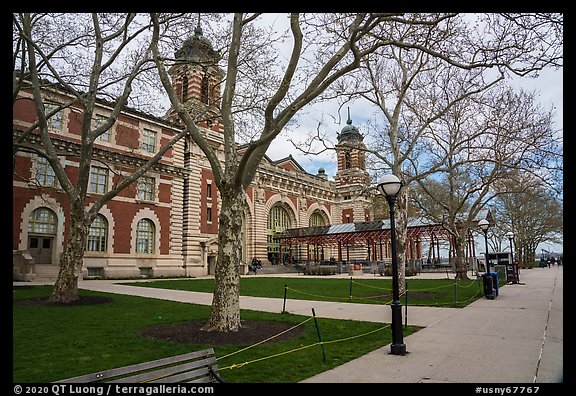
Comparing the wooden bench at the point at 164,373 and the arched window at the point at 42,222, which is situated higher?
the arched window at the point at 42,222

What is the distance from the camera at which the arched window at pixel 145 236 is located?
3319cm

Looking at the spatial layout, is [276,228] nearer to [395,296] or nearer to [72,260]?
[72,260]

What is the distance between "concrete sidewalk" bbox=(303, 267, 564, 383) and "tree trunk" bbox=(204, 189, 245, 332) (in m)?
3.45

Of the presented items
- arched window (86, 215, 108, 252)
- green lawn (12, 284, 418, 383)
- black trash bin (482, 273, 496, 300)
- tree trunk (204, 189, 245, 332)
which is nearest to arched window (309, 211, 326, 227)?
arched window (86, 215, 108, 252)

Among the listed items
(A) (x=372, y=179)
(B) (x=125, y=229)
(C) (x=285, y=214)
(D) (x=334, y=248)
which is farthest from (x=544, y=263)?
(B) (x=125, y=229)

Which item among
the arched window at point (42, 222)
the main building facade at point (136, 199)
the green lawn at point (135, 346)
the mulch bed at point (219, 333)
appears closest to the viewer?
the green lawn at point (135, 346)

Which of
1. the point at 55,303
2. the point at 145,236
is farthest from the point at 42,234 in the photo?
the point at 55,303

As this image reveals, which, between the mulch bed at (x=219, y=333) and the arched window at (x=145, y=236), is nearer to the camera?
the mulch bed at (x=219, y=333)

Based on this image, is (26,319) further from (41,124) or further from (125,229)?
(125,229)

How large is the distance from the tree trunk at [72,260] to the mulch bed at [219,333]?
6.76 metres

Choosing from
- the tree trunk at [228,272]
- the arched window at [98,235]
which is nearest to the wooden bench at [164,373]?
the tree trunk at [228,272]

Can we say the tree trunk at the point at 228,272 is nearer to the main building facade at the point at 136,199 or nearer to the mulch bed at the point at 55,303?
the main building facade at the point at 136,199

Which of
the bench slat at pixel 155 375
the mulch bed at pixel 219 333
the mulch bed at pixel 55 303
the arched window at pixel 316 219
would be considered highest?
the arched window at pixel 316 219

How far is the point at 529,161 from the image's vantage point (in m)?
17.0
